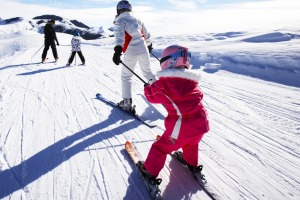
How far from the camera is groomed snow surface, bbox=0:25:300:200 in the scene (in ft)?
8.85

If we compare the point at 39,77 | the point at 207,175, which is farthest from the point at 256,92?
the point at 39,77

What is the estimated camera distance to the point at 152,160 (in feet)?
8.82

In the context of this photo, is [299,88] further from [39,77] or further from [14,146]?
[39,77]

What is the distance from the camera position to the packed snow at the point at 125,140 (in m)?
2.70

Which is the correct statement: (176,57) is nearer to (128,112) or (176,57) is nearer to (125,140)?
(125,140)

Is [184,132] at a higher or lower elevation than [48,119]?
higher

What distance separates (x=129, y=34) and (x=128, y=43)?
16 centimetres

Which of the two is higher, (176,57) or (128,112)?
(176,57)

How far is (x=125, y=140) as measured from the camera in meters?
3.71

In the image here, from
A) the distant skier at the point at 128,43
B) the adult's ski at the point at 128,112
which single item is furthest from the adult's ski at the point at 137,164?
the distant skier at the point at 128,43

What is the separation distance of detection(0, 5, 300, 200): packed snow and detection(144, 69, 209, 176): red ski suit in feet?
1.62

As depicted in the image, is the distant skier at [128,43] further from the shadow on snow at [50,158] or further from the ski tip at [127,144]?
the ski tip at [127,144]

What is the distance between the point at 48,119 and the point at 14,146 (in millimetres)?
980

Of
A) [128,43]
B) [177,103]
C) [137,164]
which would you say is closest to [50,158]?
[137,164]
